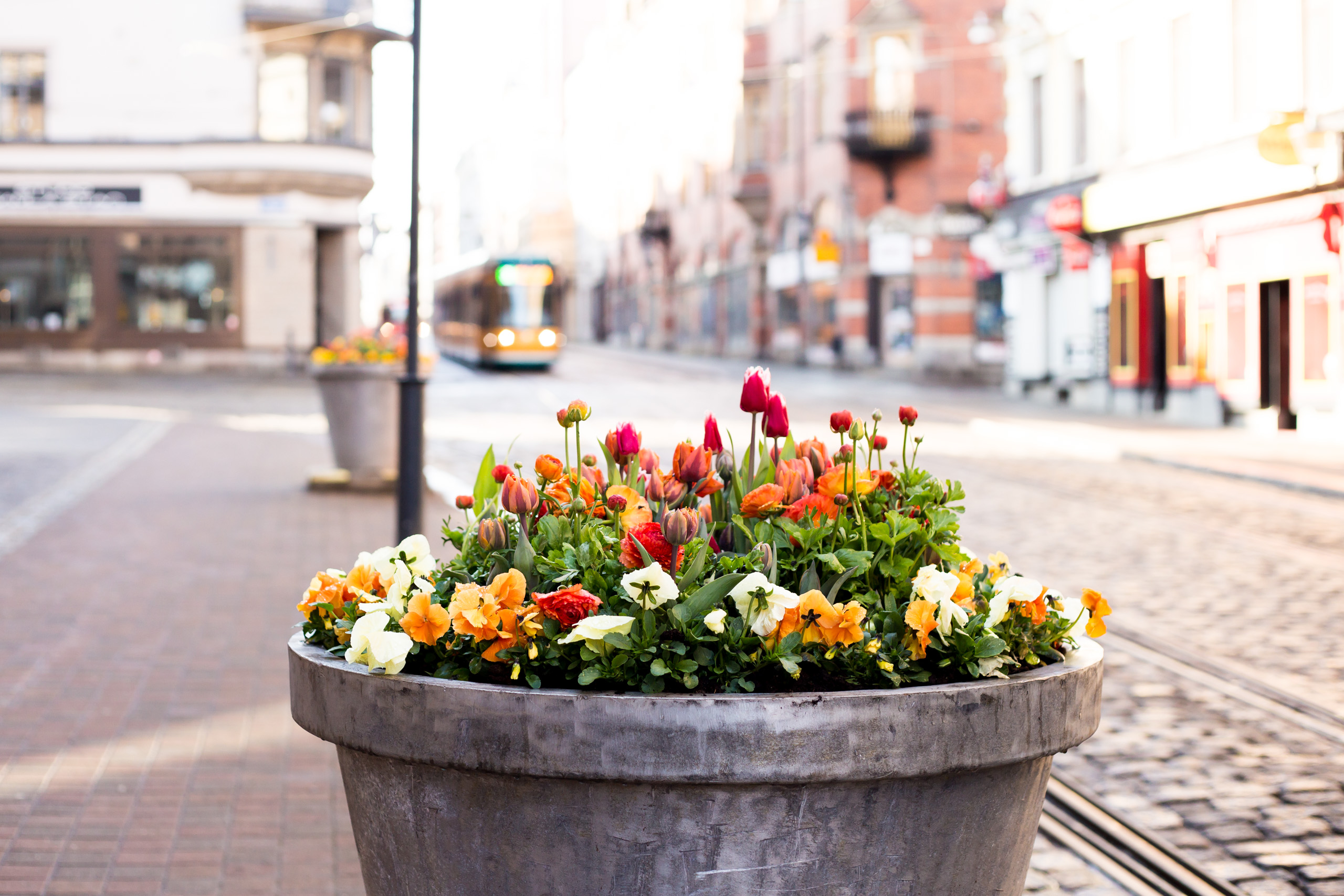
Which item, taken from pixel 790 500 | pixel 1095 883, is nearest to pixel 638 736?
pixel 790 500

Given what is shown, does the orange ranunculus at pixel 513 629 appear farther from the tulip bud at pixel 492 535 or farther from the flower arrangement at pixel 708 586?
the tulip bud at pixel 492 535

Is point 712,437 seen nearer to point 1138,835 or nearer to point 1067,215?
point 1138,835

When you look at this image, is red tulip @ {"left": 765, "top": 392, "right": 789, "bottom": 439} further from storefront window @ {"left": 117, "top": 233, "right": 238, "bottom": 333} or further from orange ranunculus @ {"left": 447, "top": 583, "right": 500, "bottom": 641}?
storefront window @ {"left": 117, "top": 233, "right": 238, "bottom": 333}

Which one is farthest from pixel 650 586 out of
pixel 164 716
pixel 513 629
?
pixel 164 716

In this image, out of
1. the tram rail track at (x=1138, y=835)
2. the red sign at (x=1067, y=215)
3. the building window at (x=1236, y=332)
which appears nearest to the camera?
the tram rail track at (x=1138, y=835)

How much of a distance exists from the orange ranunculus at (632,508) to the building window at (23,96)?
3505 cm

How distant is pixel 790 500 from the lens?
2.77 metres

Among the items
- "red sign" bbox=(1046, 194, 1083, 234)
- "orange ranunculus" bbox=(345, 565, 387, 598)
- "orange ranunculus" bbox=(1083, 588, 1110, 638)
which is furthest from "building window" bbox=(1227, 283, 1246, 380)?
"orange ranunculus" bbox=(345, 565, 387, 598)

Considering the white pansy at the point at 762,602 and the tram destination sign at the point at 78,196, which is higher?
the tram destination sign at the point at 78,196

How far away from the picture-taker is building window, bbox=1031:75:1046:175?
1182 inches

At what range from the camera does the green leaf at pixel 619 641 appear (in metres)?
2.28

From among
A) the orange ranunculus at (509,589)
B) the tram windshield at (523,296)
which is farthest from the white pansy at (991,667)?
the tram windshield at (523,296)

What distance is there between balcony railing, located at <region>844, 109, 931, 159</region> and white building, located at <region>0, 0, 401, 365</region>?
42.9ft

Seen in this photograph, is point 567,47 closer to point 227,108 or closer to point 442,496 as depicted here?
point 227,108
